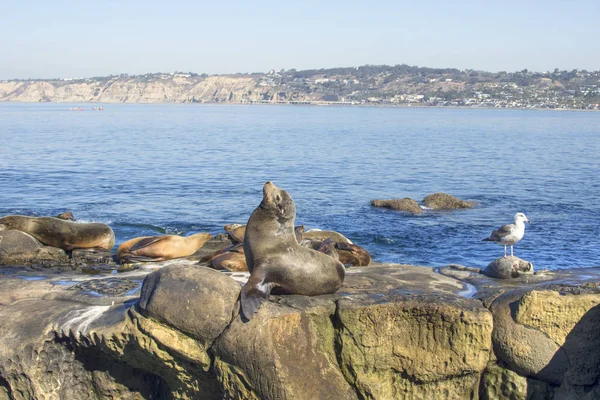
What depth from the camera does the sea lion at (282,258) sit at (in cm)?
716

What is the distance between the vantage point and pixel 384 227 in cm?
1761

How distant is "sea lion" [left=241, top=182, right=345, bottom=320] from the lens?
23.5 ft

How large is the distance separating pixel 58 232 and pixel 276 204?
544cm

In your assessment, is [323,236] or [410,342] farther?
[323,236]

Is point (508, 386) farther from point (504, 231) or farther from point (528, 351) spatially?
point (504, 231)

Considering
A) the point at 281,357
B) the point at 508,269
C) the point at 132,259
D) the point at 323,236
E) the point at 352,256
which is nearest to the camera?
the point at 281,357

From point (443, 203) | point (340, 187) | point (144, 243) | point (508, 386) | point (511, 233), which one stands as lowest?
point (340, 187)

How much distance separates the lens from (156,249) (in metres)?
10.7

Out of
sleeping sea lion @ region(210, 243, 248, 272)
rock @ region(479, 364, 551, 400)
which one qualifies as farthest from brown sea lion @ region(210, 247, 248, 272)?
rock @ region(479, 364, 551, 400)

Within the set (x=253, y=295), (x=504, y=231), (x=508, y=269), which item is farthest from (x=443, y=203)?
(x=253, y=295)

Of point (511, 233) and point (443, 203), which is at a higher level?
point (511, 233)

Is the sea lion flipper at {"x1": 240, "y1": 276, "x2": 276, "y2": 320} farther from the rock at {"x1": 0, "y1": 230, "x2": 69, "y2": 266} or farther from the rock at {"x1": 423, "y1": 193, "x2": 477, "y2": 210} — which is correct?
the rock at {"x1": 423, "y1": 193, "x2": 477, "y2": 210}

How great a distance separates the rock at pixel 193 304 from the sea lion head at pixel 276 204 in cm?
98

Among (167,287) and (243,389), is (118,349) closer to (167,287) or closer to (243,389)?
(167,287)
